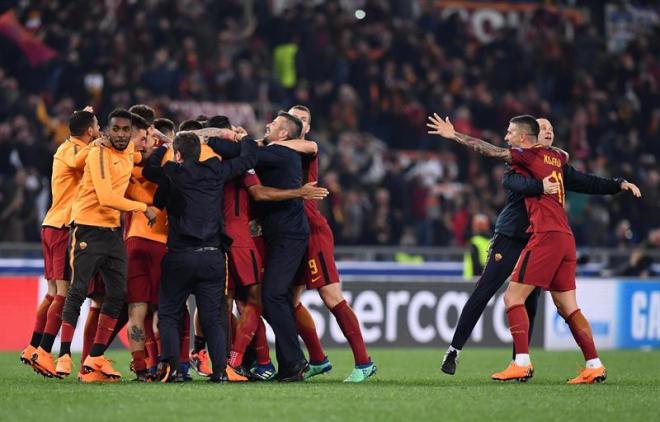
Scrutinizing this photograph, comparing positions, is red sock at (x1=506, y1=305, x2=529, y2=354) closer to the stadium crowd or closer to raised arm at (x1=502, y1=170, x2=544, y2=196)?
raised arm at (x1=502, y1=170, x2=544, y2=196)

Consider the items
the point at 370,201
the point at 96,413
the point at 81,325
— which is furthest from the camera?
the point at 370,201

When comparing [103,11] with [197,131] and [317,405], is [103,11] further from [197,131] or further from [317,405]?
[317,405]

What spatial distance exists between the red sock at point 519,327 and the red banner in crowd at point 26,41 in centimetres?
1170

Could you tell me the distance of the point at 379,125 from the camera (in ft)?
75.7

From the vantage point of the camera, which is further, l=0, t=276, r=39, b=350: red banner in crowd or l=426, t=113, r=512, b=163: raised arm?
l=0, t=276, r=39, b=350: red banner in crowd

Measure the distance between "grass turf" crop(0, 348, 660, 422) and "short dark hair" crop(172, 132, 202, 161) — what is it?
5.73ft

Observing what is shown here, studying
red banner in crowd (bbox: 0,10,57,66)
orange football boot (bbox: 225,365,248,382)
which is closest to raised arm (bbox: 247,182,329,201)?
orange football boot (bbox: 225,365,248,382)

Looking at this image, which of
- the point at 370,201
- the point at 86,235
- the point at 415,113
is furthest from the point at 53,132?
the point at 86,235

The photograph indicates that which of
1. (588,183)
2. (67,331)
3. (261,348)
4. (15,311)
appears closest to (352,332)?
(261,348)

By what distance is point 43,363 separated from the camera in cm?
1081

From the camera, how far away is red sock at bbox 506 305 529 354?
11039mm

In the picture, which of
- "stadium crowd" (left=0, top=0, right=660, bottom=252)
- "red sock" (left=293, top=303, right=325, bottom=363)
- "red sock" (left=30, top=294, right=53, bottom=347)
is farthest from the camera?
"stadium crowd" (left=0, top=0, right=660, bottom=252)

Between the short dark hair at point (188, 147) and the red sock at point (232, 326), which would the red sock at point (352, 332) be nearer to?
the red sock at point (232, 326)

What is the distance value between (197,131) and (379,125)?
12535 millimetres
